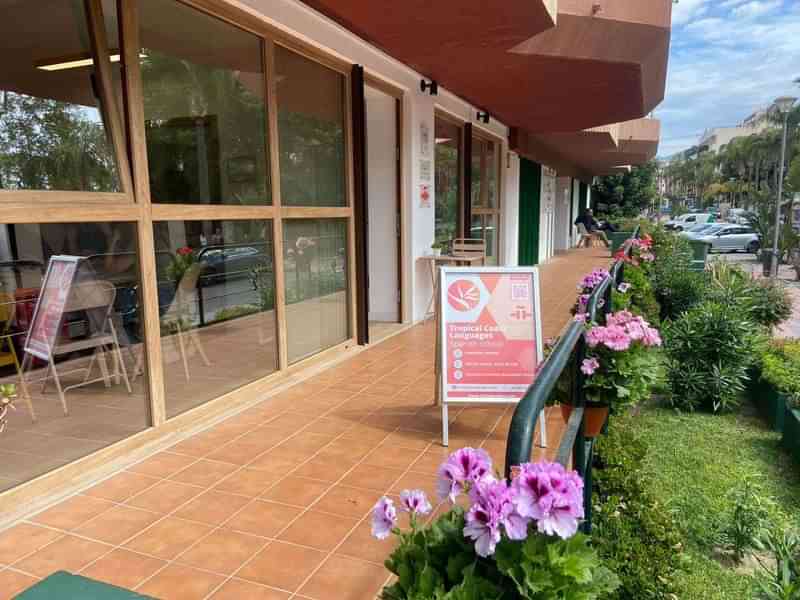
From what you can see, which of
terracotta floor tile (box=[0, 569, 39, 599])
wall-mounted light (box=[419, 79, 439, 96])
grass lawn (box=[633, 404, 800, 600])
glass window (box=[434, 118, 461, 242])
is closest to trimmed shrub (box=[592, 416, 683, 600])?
grass lawn (box=[633, 404, 800, 600])

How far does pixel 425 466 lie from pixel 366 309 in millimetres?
2519

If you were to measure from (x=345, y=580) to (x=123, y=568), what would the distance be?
0.79 metres

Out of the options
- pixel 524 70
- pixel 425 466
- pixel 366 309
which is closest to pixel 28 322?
pixel 425 466

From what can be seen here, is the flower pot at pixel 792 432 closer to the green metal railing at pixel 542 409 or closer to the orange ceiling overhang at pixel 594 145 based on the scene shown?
the green metal railing at pixel 542 409

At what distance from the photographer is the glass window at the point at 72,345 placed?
2.70 meters

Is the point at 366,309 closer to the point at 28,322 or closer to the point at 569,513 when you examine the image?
the point at 28,322

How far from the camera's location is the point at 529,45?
196 inches

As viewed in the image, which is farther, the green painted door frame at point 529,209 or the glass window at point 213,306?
the green painted door frame at point 529,209

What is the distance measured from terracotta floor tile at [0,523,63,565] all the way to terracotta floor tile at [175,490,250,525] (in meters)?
0.48

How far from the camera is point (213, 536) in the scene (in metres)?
2.25

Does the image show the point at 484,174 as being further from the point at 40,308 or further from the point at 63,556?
the point at 63,556

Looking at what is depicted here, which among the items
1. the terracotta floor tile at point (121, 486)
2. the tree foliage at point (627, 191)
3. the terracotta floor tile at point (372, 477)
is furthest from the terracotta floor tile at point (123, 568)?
the tree foliage at point (627, 191)

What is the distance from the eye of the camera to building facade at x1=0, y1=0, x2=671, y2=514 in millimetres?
2771

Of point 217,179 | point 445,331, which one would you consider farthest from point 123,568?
point 217,179
